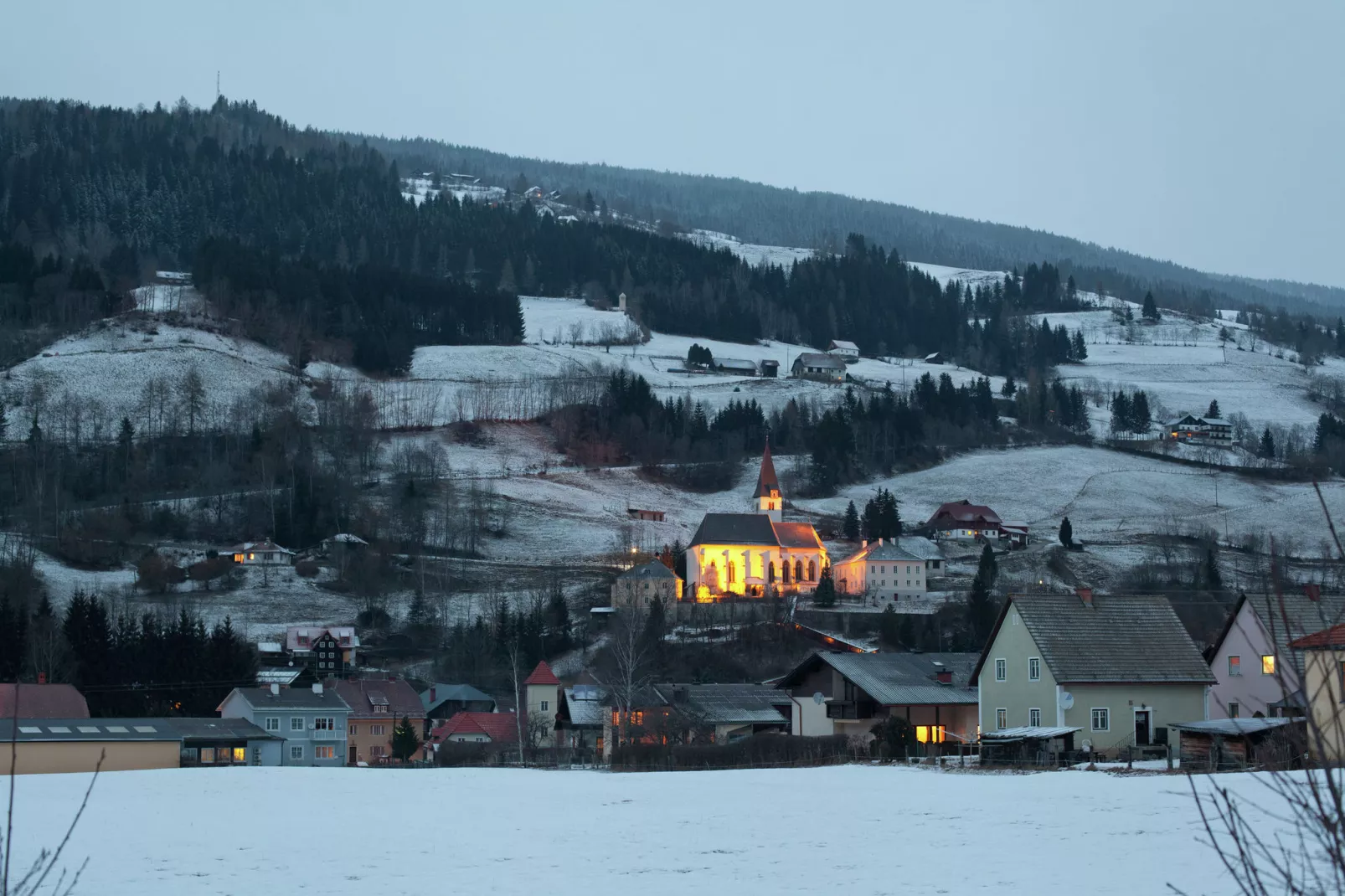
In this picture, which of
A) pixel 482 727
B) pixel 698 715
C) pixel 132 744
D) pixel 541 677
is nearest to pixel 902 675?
pixel 698 715

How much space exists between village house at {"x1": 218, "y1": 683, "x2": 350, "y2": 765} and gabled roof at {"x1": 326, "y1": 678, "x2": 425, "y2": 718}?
9.36ft

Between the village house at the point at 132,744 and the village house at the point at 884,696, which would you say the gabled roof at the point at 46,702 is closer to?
the village house at the point at 132,744

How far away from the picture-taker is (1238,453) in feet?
443

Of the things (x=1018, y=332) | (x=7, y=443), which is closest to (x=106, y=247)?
(x=7, y=443)

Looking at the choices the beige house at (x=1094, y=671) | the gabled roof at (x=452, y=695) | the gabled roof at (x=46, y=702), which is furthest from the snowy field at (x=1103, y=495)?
the gabled roof at (x=46, y=702)

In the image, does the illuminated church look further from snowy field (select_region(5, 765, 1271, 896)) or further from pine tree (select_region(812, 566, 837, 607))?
snowy field (select_region(5, 765, 1271, 896))

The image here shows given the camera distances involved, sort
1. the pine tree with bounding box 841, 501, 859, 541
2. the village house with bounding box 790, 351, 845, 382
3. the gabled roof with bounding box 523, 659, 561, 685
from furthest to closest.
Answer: the village house with bounding box 790, 351, 845, 382
the pine tree with bounding box 841, 501, 859, 541
the gabled roof with bounding box 523, 659, 561, 685

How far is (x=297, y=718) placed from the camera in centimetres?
5347

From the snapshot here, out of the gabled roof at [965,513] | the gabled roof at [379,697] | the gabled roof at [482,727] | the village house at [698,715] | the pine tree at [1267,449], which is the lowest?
the gabled roof at [379,697]

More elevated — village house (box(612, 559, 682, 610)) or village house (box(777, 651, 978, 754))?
village house (box(777, 651, 978, 754))

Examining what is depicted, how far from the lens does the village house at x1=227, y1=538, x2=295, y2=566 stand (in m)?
86.1

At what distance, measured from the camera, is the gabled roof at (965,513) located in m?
105

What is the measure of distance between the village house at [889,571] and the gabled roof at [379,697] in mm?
33563

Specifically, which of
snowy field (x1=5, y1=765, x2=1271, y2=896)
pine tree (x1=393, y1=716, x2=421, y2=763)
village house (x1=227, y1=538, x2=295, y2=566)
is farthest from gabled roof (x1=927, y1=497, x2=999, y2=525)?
snowy field (x1=5, y1=765, x2=1271, y2=896)
